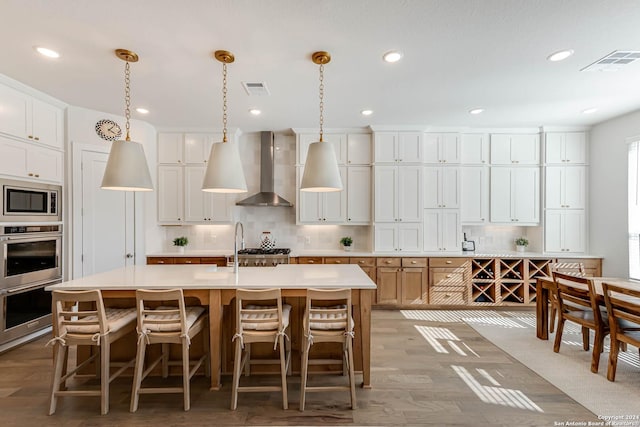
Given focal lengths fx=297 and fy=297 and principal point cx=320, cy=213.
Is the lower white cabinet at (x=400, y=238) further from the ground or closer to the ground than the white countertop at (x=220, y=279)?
further from the ground

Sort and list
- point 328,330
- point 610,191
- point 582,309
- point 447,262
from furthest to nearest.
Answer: point 447,262, point 610,191, point 582,309, point 328,330

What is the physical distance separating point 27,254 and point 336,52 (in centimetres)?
401

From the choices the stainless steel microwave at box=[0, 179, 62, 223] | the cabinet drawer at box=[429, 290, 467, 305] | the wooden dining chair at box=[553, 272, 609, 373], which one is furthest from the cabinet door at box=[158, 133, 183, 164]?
the wooden dining chair at box=[553, 272, 609, 373]

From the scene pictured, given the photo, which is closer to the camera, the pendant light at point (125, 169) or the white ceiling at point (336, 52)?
the white ceiling at point (336, 52)

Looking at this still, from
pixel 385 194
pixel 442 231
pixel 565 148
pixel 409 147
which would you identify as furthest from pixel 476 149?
pixel 385 194

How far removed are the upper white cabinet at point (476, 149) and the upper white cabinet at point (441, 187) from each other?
1.13 feet

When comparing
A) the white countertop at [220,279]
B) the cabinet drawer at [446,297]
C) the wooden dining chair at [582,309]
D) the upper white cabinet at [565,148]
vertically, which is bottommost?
the cabinet drawer at [446,297]

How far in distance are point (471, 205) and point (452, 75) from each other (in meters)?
2.56

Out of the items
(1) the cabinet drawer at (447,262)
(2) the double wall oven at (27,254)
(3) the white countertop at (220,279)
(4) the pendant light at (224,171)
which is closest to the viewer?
(3) the white countertop at (220,279)

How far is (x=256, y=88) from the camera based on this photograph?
338cm

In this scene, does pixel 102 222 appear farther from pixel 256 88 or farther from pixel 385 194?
pixel 385 194

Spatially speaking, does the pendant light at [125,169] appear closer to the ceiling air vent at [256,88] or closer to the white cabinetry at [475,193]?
the ceiling air vent at [256,88]

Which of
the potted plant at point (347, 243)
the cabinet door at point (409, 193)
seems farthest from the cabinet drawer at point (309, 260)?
the cabinet door at point (409, 193)

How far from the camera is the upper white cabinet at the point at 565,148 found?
4.76 m
